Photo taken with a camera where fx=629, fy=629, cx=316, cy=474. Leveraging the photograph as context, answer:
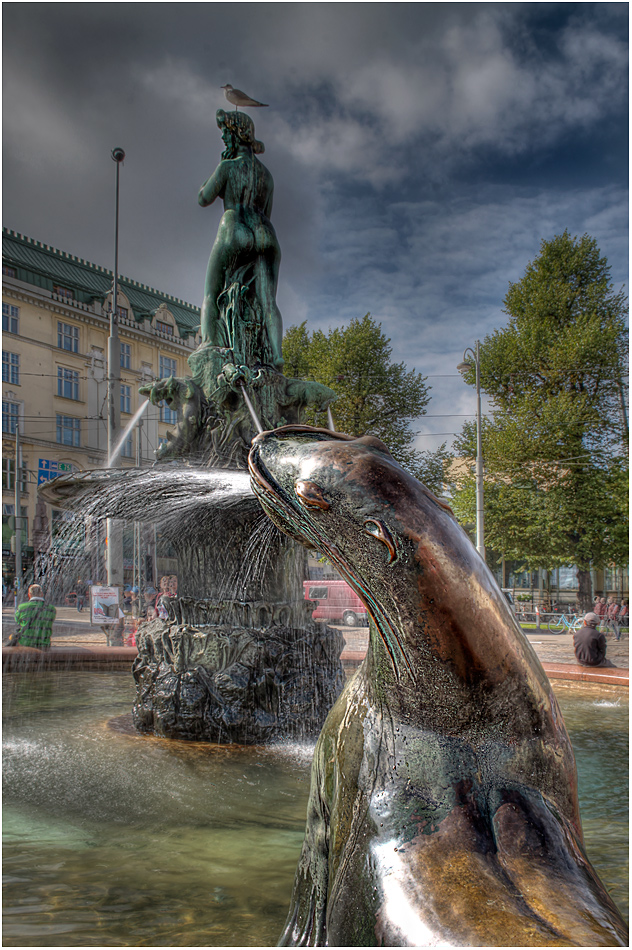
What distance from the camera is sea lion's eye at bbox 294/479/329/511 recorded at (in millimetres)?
1108

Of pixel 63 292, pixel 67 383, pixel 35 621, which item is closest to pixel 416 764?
pixel 35 621

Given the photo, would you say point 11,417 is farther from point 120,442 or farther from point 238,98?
point 238,98

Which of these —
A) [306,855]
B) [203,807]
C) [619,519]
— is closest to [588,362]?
[619,519]

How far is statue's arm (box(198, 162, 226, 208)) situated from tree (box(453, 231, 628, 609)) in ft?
58.7

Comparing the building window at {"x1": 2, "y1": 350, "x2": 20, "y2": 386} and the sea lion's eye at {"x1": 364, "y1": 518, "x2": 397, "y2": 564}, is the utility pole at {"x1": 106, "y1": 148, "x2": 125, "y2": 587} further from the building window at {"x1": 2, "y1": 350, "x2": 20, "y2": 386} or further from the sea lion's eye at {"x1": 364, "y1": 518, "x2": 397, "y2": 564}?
the building window at {"x1": 2, "y1": 350, "x2": 20, "y2": 386}

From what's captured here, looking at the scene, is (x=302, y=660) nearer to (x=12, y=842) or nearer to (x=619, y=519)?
(x=12, y=842)

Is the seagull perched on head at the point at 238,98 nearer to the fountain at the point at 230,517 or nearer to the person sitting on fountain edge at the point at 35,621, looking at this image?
the fountain at the point at 230,517

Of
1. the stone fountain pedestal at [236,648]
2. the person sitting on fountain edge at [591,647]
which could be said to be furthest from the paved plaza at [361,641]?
the stone fountain pedestal at [236,648]

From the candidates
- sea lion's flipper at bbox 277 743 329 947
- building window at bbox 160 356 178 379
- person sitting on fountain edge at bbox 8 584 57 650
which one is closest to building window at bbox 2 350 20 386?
building window at bbox 160 356 178 379

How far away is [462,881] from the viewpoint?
92 centimetres

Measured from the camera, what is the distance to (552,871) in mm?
958

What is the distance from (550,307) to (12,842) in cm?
2616

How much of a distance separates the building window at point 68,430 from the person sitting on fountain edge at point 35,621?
2857cm

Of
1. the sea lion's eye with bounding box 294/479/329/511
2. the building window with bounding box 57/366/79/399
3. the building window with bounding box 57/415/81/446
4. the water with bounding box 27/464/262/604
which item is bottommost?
the sea lion's eye with bounding box 294/479/329/511
